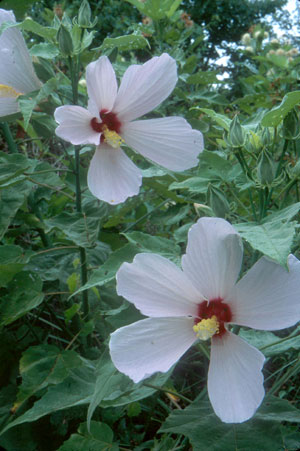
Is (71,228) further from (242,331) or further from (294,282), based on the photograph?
Answer: (294,282)

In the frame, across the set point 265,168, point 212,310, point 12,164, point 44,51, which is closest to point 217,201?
point 265,168

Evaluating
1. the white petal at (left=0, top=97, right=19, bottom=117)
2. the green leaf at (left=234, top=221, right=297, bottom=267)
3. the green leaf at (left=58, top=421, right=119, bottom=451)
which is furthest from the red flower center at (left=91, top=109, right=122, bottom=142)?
the green leaf at (left=58, top=421, right=119, bottom=451)

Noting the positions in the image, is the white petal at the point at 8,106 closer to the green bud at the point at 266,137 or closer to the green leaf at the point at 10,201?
the green leaf at the point at 10,201

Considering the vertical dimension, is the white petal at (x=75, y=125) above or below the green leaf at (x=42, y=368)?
above

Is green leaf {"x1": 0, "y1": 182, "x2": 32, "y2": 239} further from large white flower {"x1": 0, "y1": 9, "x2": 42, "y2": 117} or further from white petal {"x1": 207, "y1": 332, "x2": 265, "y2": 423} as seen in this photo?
white petal {"x1": 207, "y1": 332, "x2": 265, "y2": 423}

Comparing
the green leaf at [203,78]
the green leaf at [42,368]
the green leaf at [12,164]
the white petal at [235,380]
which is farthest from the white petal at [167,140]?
the green leaf at [203,78]

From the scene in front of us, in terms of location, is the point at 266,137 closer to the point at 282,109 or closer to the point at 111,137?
the point at 282,109
